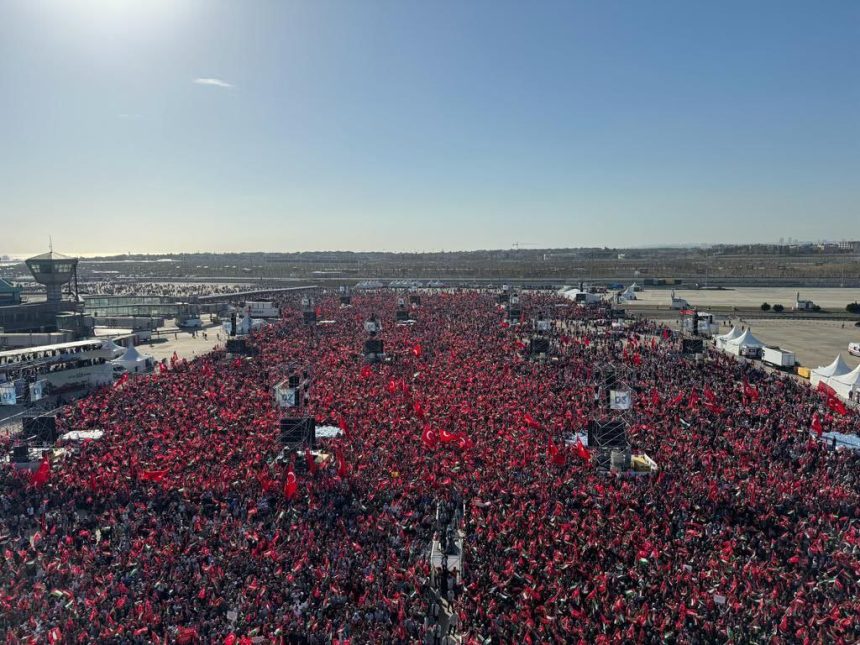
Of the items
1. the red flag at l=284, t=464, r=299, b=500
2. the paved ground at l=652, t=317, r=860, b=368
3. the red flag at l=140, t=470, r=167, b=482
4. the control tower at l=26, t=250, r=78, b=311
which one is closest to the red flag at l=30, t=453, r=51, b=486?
the red flag at l=140, t=470, r=167, b=482

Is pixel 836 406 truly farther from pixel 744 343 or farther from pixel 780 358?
pixel 744 343

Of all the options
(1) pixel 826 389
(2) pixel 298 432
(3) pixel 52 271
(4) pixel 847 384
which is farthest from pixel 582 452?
(3) pixel 52 271

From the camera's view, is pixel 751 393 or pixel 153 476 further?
pixel 751 393

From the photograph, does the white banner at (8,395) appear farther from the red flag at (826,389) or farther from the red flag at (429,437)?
the red flag at (826,389)

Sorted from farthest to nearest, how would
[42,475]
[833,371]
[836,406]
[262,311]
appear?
[262,311], [833,371], [836,406], [42,475]

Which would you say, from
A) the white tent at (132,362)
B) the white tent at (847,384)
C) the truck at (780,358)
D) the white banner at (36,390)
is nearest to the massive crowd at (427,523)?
the white tent at (847,384)

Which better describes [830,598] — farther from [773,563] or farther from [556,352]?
[556,352]
